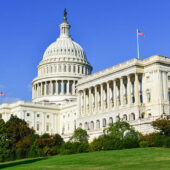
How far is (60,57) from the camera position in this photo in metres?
171

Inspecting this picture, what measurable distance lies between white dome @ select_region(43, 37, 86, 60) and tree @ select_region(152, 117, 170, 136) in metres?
97.2

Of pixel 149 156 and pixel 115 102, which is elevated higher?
pixel 115 102

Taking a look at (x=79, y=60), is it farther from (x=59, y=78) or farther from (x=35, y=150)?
(x=35, y=150)

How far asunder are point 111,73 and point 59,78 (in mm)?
54293

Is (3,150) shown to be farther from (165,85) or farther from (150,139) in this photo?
(165,85)

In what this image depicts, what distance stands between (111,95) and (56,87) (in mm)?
53943

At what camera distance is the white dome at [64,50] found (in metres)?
173

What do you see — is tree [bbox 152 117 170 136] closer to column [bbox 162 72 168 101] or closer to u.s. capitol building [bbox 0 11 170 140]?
u.s. capitol building [bbox 0 11 170 140]

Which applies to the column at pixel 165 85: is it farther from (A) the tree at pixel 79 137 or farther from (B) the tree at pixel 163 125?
(A) the tree at pixel 79 137

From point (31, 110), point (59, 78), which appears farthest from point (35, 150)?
point (59, 78)

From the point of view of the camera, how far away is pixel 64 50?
174m

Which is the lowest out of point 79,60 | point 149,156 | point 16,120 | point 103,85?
point 149,156

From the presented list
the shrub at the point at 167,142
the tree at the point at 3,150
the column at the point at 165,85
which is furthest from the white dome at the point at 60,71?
the shrub at the point at 167,142

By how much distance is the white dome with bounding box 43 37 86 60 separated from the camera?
173 meters
